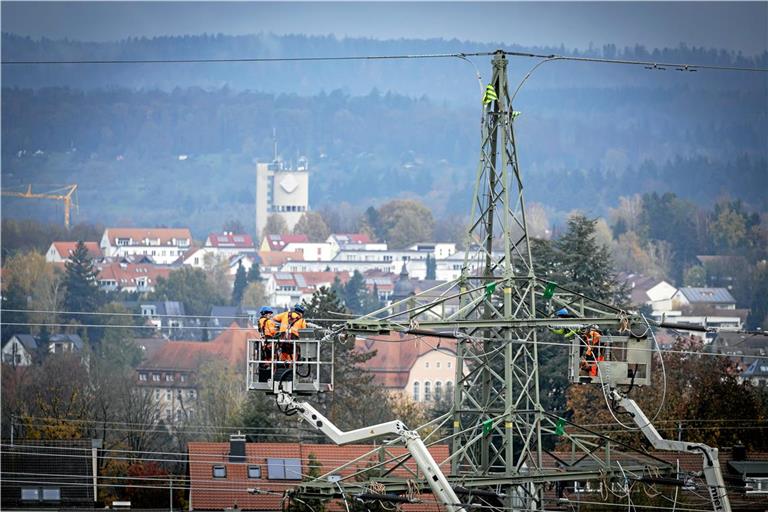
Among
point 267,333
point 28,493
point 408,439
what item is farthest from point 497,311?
point 28,493

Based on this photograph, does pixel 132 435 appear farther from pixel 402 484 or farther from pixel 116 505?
pixel 402 484

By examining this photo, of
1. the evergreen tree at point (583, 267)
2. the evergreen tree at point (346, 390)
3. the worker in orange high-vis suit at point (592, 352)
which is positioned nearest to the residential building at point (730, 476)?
the worker in orange high-vis suit at point (592, 352)

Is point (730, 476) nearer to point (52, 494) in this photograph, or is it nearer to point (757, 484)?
point (757, 484)

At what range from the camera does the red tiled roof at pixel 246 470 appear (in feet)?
247

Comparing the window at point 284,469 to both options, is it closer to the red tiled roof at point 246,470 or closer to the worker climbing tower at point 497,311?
the red tiled roof at point 246,470

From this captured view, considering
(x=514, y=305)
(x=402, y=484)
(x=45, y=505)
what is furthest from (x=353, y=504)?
(x=45, y=505)

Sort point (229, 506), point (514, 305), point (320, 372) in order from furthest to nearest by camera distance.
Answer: point (229, 506) → point (514, 305) → point (320, 372)

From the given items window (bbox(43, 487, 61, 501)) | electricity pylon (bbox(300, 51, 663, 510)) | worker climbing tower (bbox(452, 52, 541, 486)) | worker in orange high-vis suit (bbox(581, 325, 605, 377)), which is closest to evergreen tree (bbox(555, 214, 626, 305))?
window (bbox(43, 487, 61, 501))

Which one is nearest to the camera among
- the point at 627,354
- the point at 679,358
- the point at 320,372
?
the point at 320,372

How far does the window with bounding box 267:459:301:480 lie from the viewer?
7526 centimetres

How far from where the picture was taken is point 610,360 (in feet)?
139

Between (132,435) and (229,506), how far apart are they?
40801 mm

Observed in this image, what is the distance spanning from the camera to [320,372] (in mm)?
39094

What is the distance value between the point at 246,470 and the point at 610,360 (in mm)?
36413
